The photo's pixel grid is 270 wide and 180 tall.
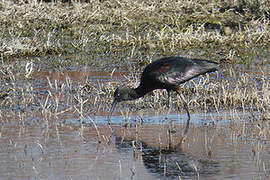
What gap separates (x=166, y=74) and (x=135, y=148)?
87.0 inches

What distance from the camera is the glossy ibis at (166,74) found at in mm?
9133

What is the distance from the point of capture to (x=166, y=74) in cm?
912

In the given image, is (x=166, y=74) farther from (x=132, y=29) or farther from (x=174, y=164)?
(x=132, y=29)

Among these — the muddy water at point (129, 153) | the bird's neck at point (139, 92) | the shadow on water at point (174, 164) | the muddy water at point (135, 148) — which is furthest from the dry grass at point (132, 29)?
the shadow on water at point (174, 164)

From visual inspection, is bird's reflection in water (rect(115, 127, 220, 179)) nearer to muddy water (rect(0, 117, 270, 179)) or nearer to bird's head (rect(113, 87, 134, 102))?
muddy water (rect(0, 117, 270, 179))

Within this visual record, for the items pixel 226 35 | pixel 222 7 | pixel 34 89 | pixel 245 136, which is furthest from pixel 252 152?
pixel 222 7

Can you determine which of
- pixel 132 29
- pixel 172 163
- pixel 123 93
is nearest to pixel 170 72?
pixel 123 93

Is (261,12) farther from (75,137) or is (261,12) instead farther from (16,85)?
(75,137)

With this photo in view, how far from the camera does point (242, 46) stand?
15688 millimetres

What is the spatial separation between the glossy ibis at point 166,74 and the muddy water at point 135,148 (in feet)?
1.17

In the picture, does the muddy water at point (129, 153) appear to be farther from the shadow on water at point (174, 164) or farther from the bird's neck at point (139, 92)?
the bird's neck at point (139, 92)

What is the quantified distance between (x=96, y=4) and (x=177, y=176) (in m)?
15.3

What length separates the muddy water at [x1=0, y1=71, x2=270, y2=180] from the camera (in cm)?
639

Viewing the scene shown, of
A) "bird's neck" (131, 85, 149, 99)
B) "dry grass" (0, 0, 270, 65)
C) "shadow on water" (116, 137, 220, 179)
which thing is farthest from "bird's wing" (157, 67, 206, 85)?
"dry grass" (0, 0, 270, 65)
